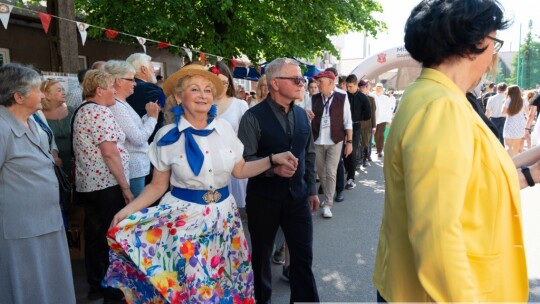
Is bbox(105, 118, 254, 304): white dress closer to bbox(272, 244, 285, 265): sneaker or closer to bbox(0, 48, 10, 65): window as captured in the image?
bbox(272, 244, 285, 265): sneaker

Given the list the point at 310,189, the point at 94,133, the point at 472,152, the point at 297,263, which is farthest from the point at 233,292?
the point at 472,152

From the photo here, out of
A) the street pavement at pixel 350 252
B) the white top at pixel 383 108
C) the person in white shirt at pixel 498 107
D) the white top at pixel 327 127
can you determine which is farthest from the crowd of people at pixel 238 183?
the person in white shirt at pixel 498 107

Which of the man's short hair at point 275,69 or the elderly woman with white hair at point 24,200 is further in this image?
the man's short hair at point 275,69

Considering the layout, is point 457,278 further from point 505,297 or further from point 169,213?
point 169,213

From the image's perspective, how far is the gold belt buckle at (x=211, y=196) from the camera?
2.62 m

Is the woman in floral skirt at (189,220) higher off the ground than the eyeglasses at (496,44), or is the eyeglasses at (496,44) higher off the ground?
the eyeglasses at (496,44)

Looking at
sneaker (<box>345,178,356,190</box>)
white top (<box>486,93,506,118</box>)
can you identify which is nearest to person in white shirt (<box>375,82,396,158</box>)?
white top (<box>486,93,506,118</box>)

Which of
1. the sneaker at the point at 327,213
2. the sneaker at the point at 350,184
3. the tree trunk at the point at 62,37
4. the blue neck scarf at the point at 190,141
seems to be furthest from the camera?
the sneaker at the point at 350,184

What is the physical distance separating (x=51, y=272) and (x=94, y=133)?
1082 mm

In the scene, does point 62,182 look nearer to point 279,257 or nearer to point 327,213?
point 279,257

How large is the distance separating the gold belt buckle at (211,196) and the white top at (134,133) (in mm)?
1389

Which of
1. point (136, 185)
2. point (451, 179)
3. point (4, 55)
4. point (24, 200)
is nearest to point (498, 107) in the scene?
point (136, 185)

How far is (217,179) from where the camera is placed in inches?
105

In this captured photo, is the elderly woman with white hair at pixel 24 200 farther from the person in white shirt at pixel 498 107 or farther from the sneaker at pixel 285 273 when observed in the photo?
the person in white shirt at pixel 498 107
